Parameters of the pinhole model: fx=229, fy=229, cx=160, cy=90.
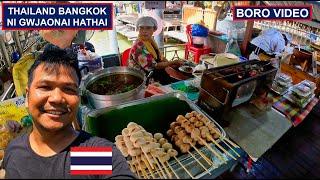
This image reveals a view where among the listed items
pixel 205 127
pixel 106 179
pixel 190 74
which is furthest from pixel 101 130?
pixel 190 74

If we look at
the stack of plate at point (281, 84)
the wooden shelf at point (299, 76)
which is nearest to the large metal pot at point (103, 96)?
the stack of plate at point (281, 84)

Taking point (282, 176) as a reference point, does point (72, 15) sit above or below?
above

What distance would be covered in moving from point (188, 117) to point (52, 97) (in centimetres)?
116

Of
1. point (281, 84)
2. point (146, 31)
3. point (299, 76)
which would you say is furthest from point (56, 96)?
point (299, 76)

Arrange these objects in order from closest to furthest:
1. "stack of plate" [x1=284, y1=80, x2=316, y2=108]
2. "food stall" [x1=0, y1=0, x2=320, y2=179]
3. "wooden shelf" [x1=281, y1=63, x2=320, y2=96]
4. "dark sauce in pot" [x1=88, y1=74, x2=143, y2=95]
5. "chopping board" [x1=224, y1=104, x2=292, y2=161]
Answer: "food stall" [x1=0, y1=0, x2=320, y2=179]
"chopping board" [x1=224, y1=104, x2=292, y2=161]
"dark sauce in pot" [x1=88, y1=74, x2=143, y2=95]
"stack of plate" [x1=284, y1=80, x2=316, y2=108]
"wooden shelf" [x1=281, y1=63, x2=320, y2=96]

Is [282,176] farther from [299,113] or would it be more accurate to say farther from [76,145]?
[76,145]

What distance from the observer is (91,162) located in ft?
4.11

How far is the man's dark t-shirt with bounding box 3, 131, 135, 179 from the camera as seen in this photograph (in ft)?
4.29

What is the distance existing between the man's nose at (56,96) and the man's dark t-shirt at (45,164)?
0.97ft

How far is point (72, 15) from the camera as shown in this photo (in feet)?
7.13

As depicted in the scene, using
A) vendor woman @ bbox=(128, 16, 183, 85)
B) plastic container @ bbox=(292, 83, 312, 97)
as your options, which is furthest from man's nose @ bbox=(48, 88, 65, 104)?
plastic container @ bbox=(292, 83, 312, 97)

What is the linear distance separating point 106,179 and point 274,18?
1.88 meters

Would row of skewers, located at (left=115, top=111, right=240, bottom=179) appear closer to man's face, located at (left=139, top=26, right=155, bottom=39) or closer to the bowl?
the bowl

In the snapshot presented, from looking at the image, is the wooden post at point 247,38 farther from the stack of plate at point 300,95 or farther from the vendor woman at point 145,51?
the vendor woman at point 145,51
